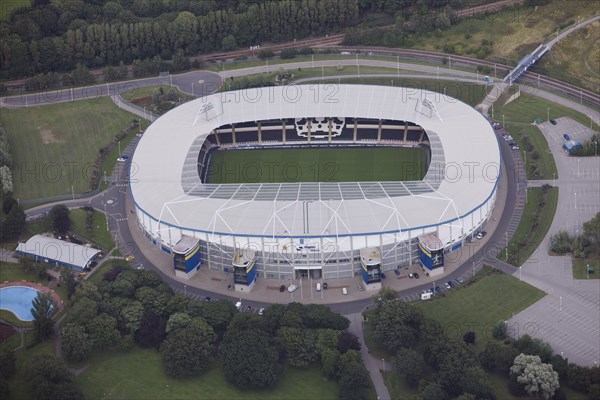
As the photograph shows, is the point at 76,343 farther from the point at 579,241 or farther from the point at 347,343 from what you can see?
the point at 579,241

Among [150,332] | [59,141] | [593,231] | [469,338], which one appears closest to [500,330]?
[469,338]

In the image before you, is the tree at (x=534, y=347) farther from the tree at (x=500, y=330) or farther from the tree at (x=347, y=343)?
the tree at (x=347, y=343)

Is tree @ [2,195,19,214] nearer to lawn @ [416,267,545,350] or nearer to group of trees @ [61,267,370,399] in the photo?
group of trees @ [61,267,370,399]

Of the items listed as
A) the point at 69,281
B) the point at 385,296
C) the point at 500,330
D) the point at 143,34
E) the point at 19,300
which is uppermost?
the point at 143,34

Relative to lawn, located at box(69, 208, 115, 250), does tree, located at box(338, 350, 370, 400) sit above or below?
below

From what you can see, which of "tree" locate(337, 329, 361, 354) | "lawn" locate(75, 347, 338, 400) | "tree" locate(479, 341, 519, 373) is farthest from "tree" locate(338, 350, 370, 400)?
"tree" locate(479, 341, 519, 373)

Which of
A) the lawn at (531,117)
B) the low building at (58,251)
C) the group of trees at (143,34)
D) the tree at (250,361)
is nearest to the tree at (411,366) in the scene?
the tree at (250,361)
